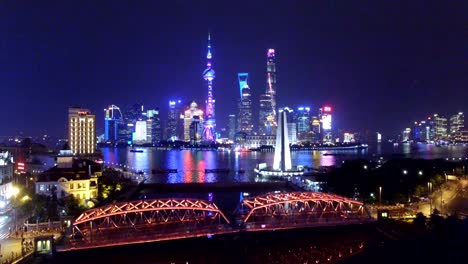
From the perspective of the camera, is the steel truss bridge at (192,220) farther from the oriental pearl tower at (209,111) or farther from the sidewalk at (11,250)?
the oriental pearl tower at (209,111)

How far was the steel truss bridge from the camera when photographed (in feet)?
49.9

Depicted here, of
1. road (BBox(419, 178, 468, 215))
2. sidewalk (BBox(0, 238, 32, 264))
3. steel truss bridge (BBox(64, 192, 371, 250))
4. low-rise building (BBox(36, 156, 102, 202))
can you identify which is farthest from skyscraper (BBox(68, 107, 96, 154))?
sidewalk (BBox(0, 238, 32, 264))

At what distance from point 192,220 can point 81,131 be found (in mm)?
47194

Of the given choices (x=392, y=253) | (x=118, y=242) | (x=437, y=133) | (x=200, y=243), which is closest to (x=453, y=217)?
(x=392, y=253)

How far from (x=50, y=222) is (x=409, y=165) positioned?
87.6ft

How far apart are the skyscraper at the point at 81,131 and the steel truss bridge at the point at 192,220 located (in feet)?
143

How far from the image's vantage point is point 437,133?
12062 centimetres

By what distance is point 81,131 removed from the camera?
2414 inches

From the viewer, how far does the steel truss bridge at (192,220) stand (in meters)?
15.2

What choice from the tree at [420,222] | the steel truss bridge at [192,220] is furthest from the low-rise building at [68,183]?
the tree at [420,222]

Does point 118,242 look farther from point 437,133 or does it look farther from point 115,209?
point 437,133

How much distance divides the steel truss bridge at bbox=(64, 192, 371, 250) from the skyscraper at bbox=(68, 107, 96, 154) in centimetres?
4368

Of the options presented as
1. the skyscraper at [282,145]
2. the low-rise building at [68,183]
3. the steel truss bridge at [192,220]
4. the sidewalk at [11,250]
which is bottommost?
the sidewalk at [11,250]

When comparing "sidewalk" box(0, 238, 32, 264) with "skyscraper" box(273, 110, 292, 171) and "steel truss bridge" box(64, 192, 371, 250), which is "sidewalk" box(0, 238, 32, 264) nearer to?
"steel truss bridge" box(64, 192, 371, 250)
